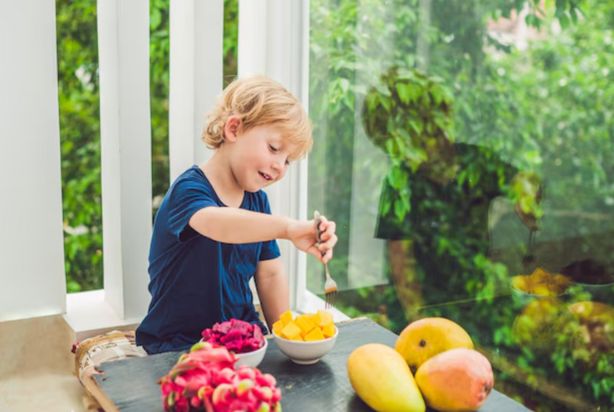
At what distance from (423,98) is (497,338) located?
1.89 feet

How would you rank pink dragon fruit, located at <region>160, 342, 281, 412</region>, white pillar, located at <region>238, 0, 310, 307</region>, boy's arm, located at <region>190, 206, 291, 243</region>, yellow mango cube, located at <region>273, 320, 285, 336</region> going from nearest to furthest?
1. pink dragon fruit, located at <region>160, 342, 281, 412</region>
2. yellow mango cube, located at <region>273, 320, 285, 336</region>
3. boy's arm, located at <region>190, 206, 291, 243</region>
4. white pillar, located at <region>238, 0, 310, 307</region>

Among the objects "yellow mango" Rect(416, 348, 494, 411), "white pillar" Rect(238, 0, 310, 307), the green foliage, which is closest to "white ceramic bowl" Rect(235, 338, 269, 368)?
"yellow mango" Rect(416, 348, 494, 411)

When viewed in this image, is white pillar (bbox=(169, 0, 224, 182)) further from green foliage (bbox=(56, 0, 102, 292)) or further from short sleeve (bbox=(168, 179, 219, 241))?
green foliage (bbox=(56, 0, 102, 292))

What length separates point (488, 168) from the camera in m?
1.50

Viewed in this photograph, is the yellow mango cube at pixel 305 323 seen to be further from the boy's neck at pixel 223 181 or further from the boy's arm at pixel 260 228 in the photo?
the boy's neck at pixel 223 181

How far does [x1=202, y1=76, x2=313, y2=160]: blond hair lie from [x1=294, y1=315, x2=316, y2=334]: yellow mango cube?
423mm

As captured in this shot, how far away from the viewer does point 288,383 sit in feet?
3.53

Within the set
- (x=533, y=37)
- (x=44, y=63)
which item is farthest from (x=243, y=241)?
(x=44, y=63)

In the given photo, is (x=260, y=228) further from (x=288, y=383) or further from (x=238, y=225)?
(x=288, y=383)

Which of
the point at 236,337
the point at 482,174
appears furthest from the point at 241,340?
the point at 482,174

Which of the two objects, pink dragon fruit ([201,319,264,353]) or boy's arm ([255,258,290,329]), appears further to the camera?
boy's arm ([255,258,290,329])

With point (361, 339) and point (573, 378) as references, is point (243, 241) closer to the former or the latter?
point (361, 339)

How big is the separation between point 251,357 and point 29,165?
3.24 ft

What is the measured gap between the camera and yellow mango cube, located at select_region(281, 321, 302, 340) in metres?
1.14
